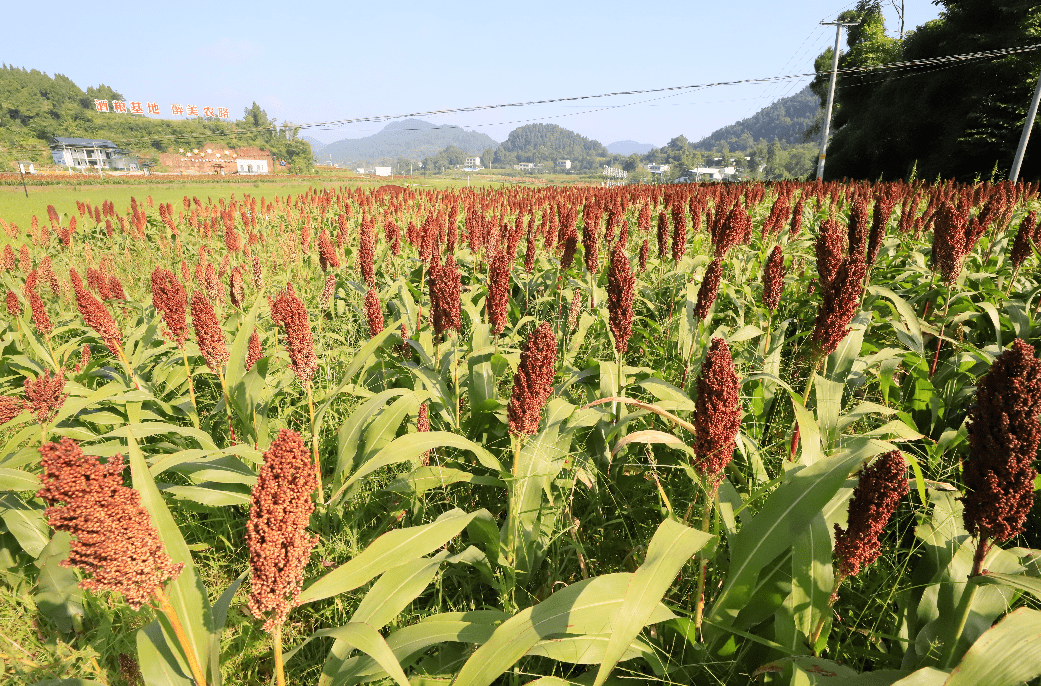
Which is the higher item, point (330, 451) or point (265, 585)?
point (265, 585)

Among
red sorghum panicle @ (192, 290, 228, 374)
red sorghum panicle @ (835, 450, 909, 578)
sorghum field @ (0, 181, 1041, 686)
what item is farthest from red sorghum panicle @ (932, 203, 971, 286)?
red sorghum panicle @ (192, 290, 228, 374)

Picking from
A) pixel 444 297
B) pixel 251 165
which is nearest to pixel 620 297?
pixel 444 297

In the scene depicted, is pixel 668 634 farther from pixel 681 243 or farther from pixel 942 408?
pixel 681 243

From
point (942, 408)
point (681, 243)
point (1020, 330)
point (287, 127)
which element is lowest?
point (942, 408)

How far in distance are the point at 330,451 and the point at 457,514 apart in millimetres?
1753

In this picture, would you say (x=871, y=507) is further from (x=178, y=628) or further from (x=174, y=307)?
(x=174, y=307)

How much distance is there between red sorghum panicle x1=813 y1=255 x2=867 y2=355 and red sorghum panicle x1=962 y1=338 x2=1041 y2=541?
1.06 metres

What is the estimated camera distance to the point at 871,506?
131 cm

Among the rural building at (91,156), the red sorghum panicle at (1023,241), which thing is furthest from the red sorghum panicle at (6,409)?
the rural building at (91,156)

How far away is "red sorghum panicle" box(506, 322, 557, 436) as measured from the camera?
6.06ft

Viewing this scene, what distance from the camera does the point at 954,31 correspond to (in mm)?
29094

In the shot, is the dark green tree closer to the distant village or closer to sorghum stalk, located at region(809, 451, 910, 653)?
sorghum stalk, located at region(809, 451, 910, 653)

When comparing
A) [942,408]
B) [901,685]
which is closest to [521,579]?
[901,685]

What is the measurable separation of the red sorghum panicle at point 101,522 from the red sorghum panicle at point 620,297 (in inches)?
88.6
